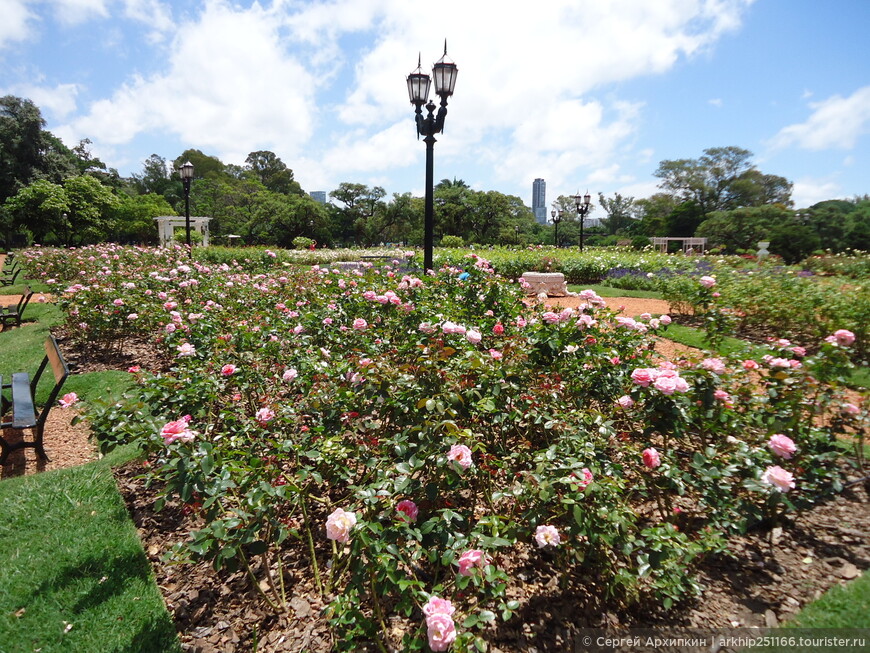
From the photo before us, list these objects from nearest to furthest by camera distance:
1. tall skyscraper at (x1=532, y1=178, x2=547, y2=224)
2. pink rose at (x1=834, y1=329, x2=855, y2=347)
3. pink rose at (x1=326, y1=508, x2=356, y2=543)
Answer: pink rose at (x1=326, y1=508, x2=356, y2=543) < pink rose at (x1=834, y1=329, x2=855, y2=347) < tall skyscraper at (x1=532, y1=178, x2=547, y2=224)

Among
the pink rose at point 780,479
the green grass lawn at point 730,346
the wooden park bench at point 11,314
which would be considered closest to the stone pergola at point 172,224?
the wooden park bench at point 11,314

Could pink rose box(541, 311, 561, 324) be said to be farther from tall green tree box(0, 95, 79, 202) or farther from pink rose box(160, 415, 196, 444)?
tall green tree box(0, 95, 79, 202)

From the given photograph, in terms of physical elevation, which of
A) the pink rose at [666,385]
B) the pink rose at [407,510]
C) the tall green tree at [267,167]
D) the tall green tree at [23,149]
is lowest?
the pink rose at [407,510]

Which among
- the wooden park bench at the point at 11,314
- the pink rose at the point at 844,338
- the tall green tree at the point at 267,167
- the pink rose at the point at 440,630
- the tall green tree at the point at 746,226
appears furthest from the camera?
the tall green tree at the point at 267,167

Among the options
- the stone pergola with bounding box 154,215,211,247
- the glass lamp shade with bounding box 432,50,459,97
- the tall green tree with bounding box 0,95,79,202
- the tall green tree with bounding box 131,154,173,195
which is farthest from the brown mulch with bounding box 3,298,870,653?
the tall green tree with bounding box 131,154,173,195

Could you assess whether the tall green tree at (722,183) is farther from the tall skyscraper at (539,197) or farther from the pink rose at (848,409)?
the tall skyscraper at (539,197)

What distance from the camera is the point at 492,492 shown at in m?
2.10

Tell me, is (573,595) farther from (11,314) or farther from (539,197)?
(539,197)

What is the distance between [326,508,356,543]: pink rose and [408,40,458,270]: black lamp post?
4.22m

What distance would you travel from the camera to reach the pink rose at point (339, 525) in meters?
1.41

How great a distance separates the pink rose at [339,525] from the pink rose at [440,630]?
1.17 feet

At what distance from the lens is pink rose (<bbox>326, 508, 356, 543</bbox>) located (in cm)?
141

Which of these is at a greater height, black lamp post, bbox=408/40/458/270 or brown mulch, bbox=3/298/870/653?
black lamp post, bbox=408/40/458/270

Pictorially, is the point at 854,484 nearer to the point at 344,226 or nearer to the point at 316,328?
the point at 316,328
